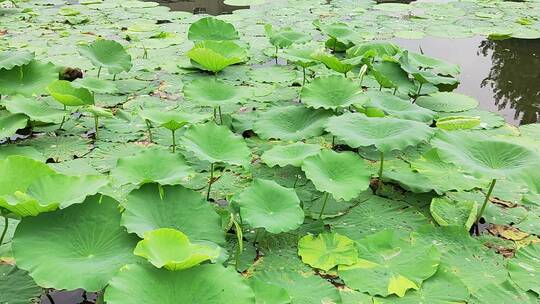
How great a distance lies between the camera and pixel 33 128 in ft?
9.50

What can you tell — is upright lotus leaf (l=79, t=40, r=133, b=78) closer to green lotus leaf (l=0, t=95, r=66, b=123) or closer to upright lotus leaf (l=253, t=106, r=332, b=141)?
green lotus leaf (l=0, t=95, r=66, b=123)

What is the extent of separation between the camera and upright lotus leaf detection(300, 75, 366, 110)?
264 cm

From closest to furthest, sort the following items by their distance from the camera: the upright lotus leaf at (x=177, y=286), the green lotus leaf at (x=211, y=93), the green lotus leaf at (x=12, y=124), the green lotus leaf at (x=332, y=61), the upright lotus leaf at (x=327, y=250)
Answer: the upright lotus leaf at (x=177, y=286) → the upright lotus leaf at (x=327, y=250) → the green lotus leaf at (x=12, y=124) → the green lotus leaf at (x=211, y=93) → the green lotus leaf at (x=332, y=61)

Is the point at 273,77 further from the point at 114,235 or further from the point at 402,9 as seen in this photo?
the point at 402,9

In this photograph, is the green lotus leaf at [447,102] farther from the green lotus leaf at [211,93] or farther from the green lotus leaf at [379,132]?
the green lotus leaf at [211,93]

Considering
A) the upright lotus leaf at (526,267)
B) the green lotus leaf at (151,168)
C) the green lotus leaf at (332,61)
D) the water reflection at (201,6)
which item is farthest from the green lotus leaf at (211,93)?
the water reflection at (201,6)

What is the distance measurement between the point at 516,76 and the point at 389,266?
272cm

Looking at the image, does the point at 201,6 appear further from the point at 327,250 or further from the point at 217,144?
the point at 327,250

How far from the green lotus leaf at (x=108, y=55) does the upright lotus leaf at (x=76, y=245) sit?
182cm

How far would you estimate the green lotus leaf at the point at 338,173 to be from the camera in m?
2.03

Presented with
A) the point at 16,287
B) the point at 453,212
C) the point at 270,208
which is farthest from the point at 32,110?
the point at 453,212

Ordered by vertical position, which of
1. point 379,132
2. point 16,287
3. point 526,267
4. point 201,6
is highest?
point 379,132

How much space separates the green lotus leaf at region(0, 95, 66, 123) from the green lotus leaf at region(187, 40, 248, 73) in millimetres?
921

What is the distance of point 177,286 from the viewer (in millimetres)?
1505
